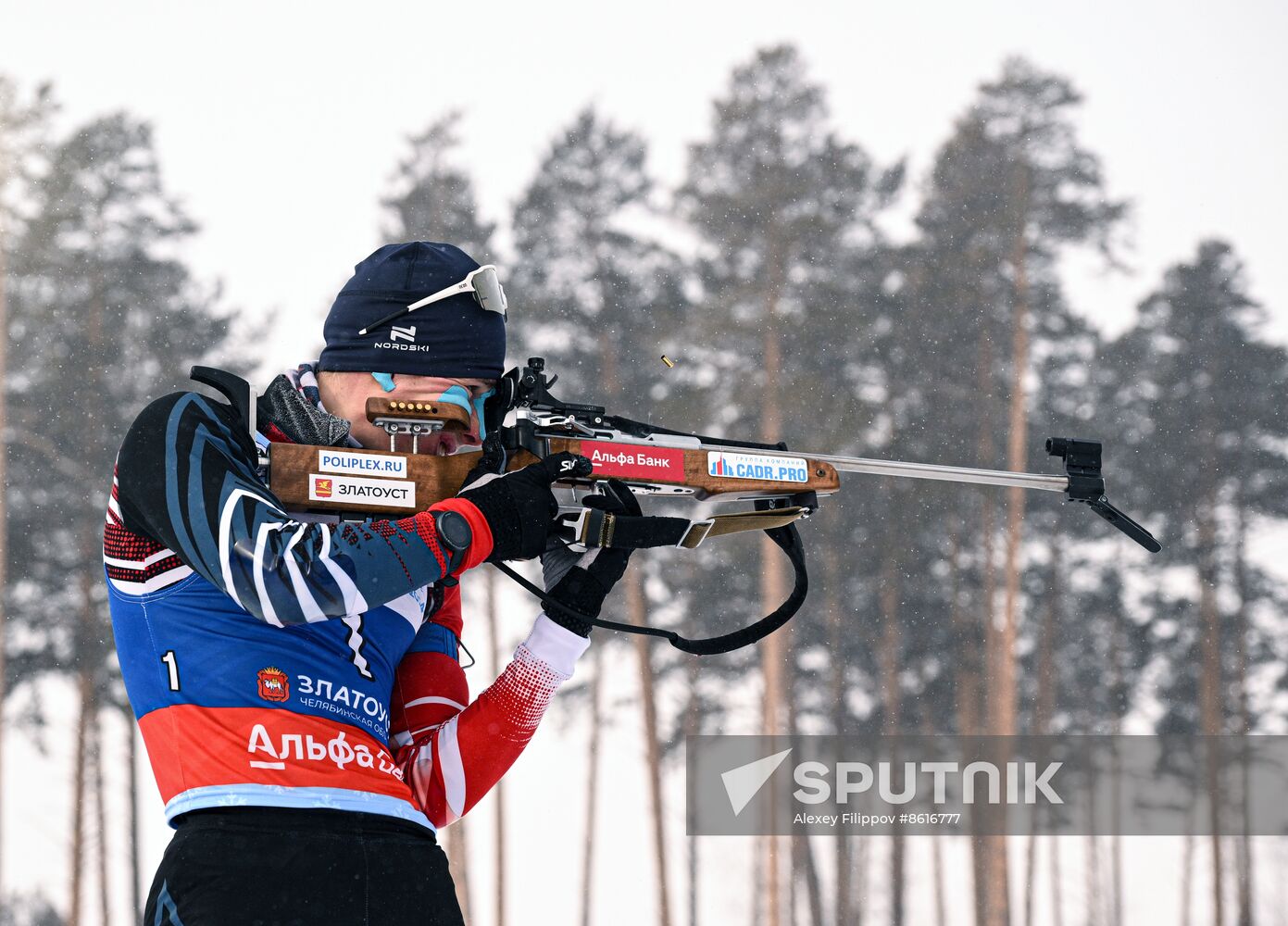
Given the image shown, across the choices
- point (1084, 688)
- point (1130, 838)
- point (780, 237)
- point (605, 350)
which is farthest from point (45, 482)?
point (1130, 838)

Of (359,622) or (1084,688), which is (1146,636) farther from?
(359,622)

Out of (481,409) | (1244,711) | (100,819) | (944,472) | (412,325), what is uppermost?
(412,325)

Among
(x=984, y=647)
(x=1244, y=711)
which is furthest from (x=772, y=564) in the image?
(x=1244, y=711)

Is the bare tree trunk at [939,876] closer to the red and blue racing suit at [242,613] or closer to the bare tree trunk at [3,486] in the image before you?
the bare tree trunk at [3,486]

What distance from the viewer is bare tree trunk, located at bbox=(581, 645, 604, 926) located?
1944 centimetres

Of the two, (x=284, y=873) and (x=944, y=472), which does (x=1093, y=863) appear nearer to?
(x=944, y=472)

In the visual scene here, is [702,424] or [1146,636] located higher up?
[702,424]

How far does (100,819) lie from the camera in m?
18.2

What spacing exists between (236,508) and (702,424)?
1542cm

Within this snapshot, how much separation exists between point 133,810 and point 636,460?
17.6 meters

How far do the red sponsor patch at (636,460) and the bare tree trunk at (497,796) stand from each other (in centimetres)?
1462

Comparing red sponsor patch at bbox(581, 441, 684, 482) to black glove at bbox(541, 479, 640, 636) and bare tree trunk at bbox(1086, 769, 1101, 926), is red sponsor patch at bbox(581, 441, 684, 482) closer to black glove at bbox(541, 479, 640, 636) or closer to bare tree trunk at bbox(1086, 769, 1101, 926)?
black glove at bbox(541, 479, 640, 636)

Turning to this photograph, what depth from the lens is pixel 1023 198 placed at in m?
18.5

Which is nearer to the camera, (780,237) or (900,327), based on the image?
(780,237)
